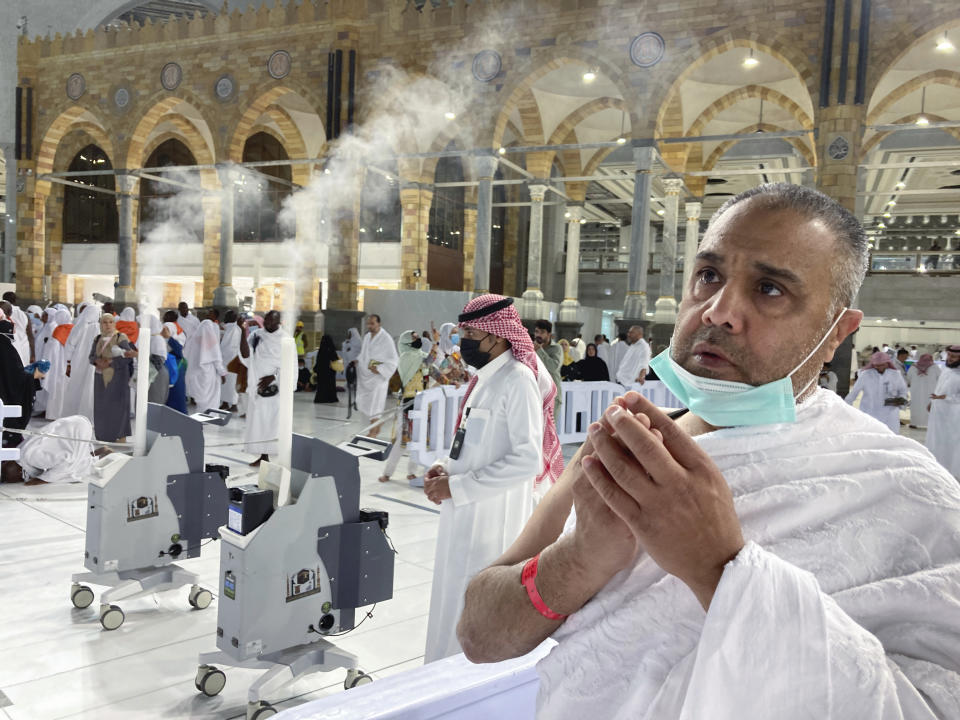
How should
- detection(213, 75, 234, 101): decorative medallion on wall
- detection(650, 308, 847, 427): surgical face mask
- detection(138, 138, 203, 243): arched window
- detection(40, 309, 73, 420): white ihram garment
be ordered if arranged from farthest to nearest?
1. detection(138, 138, 203, 243): arched window
2. detection(213, 75, 234, 101): decorative medallion on wall
3. detection(40, 309, 73, 420): white ihram garment
4. detection(650, 308, 847, 427): surgical face mask

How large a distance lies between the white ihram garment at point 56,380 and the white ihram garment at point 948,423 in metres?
9.67

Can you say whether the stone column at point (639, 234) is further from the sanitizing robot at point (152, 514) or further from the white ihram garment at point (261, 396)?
the sanitizing robot at point (152, 514)

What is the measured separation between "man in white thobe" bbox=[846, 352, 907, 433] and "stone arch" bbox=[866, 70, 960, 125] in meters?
6.91

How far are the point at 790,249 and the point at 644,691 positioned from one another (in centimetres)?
53

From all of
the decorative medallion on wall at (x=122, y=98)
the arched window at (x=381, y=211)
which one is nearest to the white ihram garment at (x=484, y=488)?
the arched window at (x=381, y=211)

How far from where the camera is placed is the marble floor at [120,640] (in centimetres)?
Answer: 267

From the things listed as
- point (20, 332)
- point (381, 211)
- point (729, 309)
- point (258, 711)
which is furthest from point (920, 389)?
point (729, 309)

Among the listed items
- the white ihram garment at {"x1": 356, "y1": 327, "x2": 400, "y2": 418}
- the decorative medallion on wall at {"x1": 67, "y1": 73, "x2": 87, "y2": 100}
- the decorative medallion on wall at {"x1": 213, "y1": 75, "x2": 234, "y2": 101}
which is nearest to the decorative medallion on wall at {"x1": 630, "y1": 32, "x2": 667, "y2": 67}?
the white ihram garment at {"x1": 356, "y1": 327, "x2": 400, "y2": 418}

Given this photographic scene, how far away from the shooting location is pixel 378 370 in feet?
29.4

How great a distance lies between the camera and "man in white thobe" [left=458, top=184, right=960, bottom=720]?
0.66 meters

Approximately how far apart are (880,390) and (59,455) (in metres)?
8.45

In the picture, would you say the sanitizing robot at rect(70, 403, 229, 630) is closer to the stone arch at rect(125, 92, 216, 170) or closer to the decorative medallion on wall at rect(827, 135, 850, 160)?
the decorative medallion on wall at rect(827, 135, 850, 160)

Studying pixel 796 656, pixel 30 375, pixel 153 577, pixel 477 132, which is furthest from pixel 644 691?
pixel 477 132

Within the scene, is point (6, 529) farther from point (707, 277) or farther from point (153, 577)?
point (707, 277)
